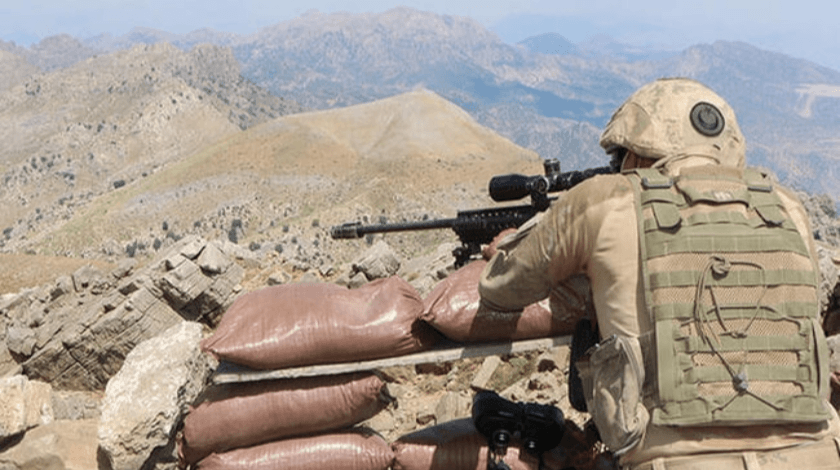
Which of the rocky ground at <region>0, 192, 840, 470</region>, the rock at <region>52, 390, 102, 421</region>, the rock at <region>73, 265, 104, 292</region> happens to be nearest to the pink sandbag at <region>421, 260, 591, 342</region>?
the rocky ground at <region>0, 192, 840, 470</region>

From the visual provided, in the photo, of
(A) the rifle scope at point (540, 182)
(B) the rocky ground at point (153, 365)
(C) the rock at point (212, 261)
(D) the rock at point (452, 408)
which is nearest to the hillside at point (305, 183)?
(B) the rocky ground at point (153, 365)

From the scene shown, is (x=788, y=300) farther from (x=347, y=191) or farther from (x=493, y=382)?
(x=347, y=191)

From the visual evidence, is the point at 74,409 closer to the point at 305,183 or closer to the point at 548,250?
the point at 548,250

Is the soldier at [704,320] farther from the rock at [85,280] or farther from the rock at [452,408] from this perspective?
the rock at [85,280]

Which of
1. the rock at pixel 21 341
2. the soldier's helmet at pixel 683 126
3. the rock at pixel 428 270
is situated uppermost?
the soldier's helmet at pixel 683 126

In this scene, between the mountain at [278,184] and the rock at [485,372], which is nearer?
the rock at [485,372]

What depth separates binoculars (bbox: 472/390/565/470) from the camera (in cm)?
369

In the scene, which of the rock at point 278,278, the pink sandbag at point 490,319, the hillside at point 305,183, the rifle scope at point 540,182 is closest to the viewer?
the pink sandbag at point 490,319

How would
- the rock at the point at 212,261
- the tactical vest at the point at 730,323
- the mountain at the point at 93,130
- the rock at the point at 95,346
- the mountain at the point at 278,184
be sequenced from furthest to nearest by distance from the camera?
the mountain at the point at 93,130
the mountain at the point at 278,184
the rock at the point at 212,261
the rock at the point at 95,346
the tactical vest at the point at 730,323

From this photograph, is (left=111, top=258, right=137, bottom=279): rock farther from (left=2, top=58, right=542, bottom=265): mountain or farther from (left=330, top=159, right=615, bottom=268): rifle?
(left=2, top=58, right=542, bottom=265): mountain

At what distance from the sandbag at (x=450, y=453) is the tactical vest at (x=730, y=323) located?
148 centimetres

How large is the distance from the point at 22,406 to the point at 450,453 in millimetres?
4182

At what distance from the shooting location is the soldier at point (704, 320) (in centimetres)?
253

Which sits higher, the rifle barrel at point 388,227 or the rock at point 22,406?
the rifle barrel at point 388,227
